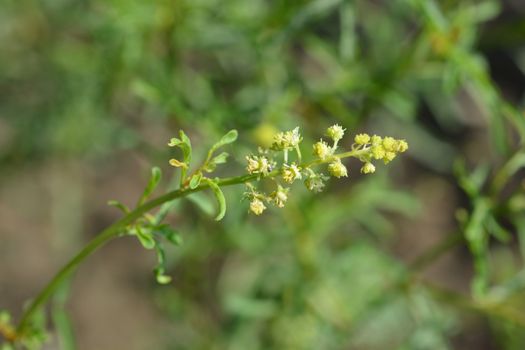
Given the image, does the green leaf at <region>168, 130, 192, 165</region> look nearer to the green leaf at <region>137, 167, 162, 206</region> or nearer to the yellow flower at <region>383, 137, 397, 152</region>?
the green leaf at <region>137, 167, 162, 206</region>

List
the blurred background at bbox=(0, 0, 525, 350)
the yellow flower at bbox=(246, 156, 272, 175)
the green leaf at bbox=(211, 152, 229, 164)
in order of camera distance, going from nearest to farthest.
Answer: the yellow flower at bbox=(246, 156, 272, 175) < the green leaf at bbox=(211, 152, 229, 164) < the blurred background at bbox=(0, 0, 525, 350)

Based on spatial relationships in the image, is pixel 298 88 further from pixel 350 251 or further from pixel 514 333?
pixel 514 333

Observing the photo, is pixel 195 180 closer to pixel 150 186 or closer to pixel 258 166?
pixel 258 166

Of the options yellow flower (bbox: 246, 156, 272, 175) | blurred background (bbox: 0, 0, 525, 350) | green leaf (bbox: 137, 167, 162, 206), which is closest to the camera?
yellow flower (bbox: 246, 156, 272, 175)

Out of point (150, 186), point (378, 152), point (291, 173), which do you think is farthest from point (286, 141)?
point (150, 186)

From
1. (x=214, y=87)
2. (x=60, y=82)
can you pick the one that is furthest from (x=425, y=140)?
(x=60, y=82)

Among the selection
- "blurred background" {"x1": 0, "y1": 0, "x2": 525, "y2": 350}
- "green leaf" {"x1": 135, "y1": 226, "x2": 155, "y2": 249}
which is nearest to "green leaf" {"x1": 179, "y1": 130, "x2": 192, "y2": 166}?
"green leaf" {"x1": 135, "y1": 226, "x2": 155, "y2": 249}

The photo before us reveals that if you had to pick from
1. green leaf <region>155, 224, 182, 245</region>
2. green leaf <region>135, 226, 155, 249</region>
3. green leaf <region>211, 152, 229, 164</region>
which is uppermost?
green leaf <region>211, 152, 229, 164</region>

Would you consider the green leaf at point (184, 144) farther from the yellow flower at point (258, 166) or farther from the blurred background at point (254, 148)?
the blurred background at point (254, 148)
